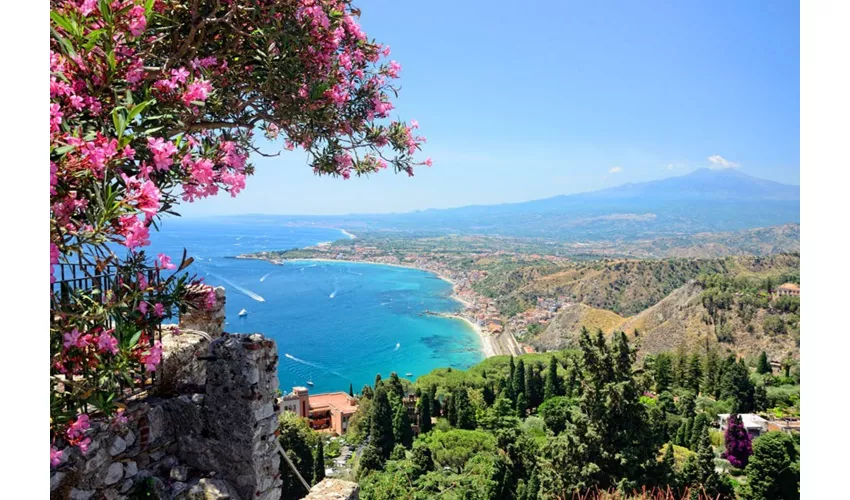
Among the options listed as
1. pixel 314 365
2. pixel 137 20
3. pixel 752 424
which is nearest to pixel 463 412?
pixel 752 424

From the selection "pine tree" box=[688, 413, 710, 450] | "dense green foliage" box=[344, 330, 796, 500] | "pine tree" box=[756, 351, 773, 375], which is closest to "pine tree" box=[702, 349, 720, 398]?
"dense green foliage" box=[344, 330, 796, 500]

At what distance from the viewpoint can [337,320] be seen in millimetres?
61688

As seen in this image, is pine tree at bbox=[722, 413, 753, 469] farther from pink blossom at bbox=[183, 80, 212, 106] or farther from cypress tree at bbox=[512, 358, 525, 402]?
pink blossom at bbox=[183, 80, 212, 106]

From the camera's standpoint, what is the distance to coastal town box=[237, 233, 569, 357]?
5706 centimetres

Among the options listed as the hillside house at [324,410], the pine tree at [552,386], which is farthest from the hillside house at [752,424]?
the hillside house at [324,410]

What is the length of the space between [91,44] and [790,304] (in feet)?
153

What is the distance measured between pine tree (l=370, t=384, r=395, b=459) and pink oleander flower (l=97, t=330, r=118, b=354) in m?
19.2

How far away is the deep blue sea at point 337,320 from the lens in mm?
47344

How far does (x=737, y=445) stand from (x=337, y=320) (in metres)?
49.5

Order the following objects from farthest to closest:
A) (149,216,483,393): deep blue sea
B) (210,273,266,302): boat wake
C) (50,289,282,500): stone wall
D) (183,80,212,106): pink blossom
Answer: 1. (210,273,266,302): boat wake
2. (149,216,483,393): deep blue sea
3. (50,289,282,500): stone wall
4. (183,80,212,106): pink blossom

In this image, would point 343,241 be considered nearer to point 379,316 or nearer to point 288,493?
point 379,316

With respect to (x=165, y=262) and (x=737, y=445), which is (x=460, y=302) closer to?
(x=737, y=445)

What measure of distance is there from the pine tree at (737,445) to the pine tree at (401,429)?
11.8 m

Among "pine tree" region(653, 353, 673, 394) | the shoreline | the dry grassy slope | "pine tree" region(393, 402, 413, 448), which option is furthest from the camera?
the shoreline
